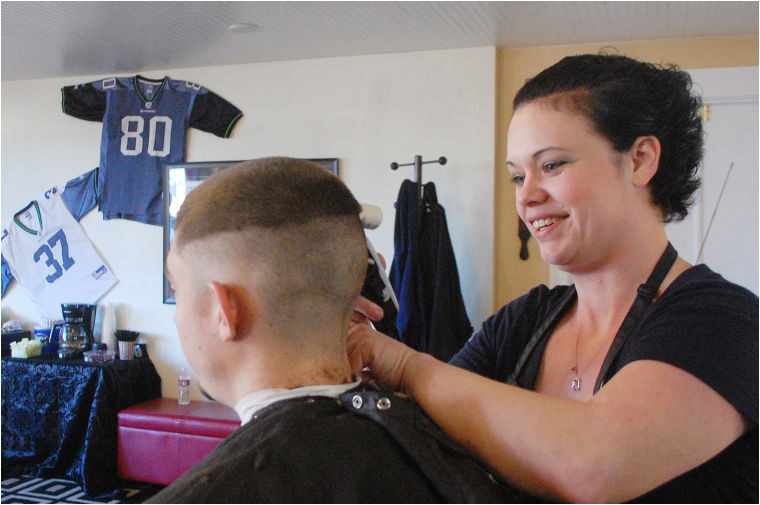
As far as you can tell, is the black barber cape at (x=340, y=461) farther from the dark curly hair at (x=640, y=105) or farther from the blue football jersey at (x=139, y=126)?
the blue football jersey at (x=139, y=126)

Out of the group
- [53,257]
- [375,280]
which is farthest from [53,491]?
[375,280]

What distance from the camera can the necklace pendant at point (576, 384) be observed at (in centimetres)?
113

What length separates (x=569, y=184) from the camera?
1.02 metres

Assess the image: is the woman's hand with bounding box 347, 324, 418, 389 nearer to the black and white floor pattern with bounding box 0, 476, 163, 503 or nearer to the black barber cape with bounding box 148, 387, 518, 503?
the black barber cape with bounding box 148, 387, 518, 503

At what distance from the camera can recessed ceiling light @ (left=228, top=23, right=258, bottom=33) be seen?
3445 millimetres

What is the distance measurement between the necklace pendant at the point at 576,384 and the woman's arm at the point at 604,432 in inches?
10.1

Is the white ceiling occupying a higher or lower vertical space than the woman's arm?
higher

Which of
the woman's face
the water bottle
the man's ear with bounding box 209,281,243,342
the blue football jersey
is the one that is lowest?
the water bottle

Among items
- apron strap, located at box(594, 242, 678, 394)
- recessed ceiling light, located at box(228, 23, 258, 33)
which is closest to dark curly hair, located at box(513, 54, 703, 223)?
apron strap, located at box(594, 242, 678, 394)

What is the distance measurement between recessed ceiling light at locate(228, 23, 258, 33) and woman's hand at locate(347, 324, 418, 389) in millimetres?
2778

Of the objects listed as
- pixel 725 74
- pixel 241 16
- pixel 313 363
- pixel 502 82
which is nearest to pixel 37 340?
pixel 241 16

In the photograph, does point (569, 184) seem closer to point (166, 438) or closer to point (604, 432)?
point (604, 432)

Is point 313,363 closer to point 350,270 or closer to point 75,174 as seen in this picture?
point 350,270

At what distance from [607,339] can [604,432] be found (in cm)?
36
